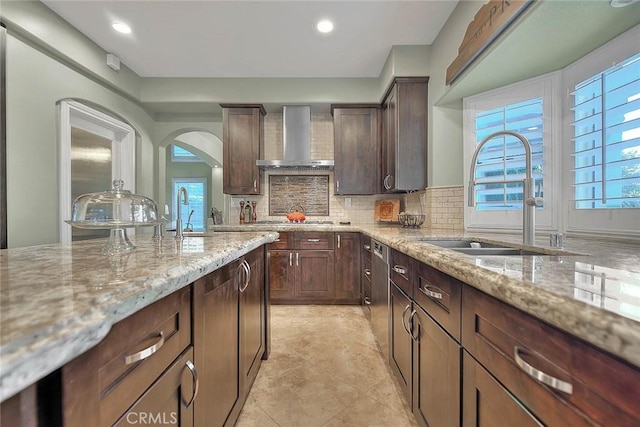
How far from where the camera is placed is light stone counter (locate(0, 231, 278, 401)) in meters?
0.30

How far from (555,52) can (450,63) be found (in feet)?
2.62

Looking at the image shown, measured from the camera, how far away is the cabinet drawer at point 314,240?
308 cm

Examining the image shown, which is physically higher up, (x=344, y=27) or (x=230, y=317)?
(x=344, y=27)

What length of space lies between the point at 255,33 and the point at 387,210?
2.56 meters

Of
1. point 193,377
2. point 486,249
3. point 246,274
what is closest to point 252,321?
point 246,274

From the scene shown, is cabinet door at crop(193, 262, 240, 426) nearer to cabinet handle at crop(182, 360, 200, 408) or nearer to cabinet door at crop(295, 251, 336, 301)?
cabinet handle at crop(182, 360, 200, 408)

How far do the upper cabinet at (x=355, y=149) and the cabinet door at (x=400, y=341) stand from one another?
189 cm

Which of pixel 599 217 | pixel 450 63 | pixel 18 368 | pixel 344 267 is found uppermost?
pixel 450 63

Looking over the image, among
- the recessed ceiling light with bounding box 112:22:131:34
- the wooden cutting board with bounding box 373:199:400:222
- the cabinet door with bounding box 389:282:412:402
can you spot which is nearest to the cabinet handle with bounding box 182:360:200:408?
the cabinet door with bounding box 389:282:412:402

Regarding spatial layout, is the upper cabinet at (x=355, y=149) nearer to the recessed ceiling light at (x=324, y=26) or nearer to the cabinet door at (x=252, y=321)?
the recessed ceiling light at (x=324, y=26)

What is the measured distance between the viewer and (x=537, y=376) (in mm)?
533

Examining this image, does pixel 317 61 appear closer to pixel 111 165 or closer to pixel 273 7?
pixel 273 7

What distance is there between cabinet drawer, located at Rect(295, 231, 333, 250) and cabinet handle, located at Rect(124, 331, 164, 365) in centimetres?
243

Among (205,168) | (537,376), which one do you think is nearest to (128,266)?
(537,376)
